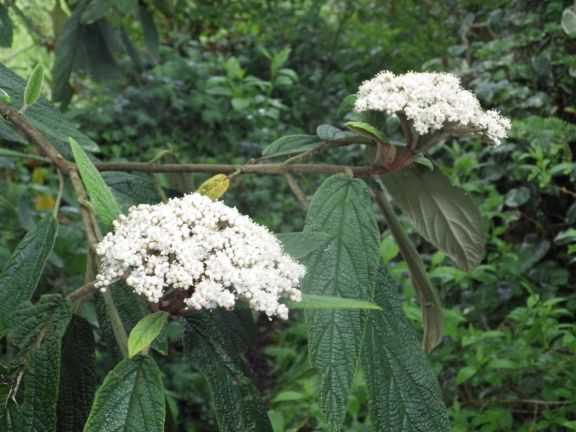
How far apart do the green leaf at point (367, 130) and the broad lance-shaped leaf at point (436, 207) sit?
0.39ft

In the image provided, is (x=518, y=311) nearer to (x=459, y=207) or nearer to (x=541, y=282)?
(x=541, y=282)

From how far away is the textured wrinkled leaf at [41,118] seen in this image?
2.99ft

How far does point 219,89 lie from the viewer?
345cm

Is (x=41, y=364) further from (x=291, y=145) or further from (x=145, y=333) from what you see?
(x=291, y=145)

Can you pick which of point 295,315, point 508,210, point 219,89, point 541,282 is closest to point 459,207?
point 541,282

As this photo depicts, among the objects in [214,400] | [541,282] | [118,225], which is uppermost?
[541,282]

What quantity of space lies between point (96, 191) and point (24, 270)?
6.2 inches

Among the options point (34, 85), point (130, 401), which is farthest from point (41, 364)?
point (34, 85)

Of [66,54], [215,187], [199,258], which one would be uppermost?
[66,54]

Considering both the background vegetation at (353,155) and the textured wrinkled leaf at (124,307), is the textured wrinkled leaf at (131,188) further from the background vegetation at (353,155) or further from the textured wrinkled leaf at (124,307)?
the textured wrinkled leaf at (124,307)

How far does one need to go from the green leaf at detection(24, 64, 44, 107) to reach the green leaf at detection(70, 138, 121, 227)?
0.73ft

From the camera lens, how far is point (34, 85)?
33.9 inches

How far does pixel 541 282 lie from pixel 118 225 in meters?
1.88

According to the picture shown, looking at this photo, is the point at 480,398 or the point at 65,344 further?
the point at 480,398
